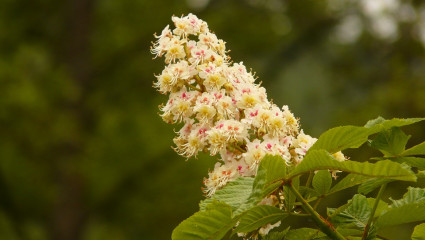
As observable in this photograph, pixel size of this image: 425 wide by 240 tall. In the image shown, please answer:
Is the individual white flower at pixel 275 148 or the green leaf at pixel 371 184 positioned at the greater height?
the individual white flower at pixel 275 148

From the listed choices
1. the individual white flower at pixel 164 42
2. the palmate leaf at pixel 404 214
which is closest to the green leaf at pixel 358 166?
the palmate leaf at pixel 404 214

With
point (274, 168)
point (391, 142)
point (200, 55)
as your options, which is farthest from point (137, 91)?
Result: point (274, 168)

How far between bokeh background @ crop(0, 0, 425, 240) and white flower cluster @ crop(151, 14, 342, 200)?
30.9 feet

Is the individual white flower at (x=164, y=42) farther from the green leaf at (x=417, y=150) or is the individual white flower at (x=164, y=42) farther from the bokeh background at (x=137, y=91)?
the bokeh background at (x=137, y=91)

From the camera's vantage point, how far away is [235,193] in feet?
5.32

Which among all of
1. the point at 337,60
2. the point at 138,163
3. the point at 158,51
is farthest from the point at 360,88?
the point at 158,51

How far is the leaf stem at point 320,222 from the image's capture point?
1677 mm

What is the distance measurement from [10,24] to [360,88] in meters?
7.70

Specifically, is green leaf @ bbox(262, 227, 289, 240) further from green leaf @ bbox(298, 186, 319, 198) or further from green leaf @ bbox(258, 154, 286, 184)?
green leaf @ bbox(258, 154, 286, 184)

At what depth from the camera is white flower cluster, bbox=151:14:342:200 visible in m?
2.04

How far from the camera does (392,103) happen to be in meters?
13.5

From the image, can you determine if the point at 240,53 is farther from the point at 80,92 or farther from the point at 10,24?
the point at 10,24

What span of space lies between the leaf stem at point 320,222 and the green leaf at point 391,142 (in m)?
0.26

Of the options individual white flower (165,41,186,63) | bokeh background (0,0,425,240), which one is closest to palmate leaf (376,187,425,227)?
individual white flower (165,41,186,63)
